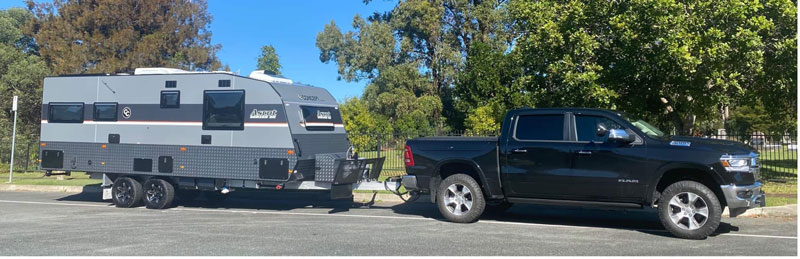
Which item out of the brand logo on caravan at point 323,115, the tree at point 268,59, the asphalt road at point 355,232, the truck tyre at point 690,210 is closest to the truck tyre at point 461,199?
the asphalt road at point 355,232

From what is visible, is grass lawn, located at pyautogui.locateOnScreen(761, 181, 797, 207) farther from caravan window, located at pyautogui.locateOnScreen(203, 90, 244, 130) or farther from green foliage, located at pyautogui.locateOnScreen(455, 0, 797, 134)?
caravan window, located at pyautogui.locateOnScreen(203, 90, 244, 130)

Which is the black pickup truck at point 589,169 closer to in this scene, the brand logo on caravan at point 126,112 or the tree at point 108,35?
the brand logo on caravan at point 126,112

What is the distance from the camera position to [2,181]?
18.4 metres

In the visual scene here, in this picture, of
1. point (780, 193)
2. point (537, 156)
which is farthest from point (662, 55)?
point (537, 156)

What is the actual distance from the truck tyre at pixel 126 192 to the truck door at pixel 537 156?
710 cm

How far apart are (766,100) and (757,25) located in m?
4.04

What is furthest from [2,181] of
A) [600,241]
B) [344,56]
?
[344,56]

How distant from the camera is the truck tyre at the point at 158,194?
1169cm

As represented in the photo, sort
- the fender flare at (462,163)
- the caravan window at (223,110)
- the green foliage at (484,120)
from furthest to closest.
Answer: the green foliage at (484,120) < the caravan window at (223,110) < the fender flare at (462,163)

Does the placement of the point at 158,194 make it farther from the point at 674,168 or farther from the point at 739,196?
the point at 739,196

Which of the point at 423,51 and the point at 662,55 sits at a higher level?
the point at 423,51

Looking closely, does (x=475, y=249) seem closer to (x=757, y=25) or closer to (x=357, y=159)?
(x=357, y=159)

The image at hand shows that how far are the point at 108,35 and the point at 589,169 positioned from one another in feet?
108

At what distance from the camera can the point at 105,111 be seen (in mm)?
12156
